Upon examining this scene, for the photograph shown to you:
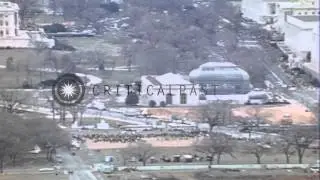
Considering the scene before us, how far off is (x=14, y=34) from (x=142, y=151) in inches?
121

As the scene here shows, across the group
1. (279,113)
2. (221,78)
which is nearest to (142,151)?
(279,113)

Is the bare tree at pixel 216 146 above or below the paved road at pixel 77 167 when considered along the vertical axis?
above

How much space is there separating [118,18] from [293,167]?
12.3 ft

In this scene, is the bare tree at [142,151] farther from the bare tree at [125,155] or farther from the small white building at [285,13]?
the small white building at [285,13]

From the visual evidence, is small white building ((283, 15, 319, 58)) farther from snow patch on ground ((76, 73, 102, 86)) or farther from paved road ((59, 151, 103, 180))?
paved road ((59, 151, 103, 180))

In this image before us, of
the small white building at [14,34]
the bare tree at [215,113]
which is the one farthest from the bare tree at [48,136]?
the small white building at [14,34]

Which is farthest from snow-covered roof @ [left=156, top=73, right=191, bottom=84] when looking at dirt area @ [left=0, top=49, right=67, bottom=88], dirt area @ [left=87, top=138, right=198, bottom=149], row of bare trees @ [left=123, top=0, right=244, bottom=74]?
dirt area @ [left=87, top=138, right=198, bottom=149]

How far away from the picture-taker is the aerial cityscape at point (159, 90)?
491 cm

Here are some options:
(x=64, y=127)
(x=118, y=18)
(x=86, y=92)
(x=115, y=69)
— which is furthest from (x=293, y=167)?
(x=118, y=18)

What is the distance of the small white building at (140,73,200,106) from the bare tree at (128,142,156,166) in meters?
0.89

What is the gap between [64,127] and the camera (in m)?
5.41

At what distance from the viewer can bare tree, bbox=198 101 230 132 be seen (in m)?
5.55

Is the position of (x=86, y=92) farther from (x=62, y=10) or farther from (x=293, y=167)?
(x=62, y=10)

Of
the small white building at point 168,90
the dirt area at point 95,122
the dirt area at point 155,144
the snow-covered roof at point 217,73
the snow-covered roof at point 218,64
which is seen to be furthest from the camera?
the snow-covered roof at point 218,64
